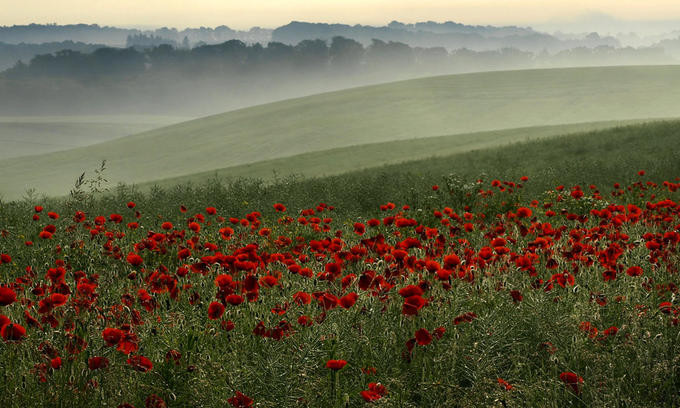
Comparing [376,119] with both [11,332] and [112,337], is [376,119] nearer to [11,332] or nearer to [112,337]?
[112,337]

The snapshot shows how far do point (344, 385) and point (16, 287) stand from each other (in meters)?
2.84

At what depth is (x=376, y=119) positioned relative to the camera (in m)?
44.8

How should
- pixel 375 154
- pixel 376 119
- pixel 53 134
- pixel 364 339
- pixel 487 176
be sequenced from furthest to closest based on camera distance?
pixel 53 134 → pixel 376 119 → pixel 375 154 → pixel 487 176 → pixel 364 339

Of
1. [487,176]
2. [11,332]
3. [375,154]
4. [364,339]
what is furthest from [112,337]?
[375,154]

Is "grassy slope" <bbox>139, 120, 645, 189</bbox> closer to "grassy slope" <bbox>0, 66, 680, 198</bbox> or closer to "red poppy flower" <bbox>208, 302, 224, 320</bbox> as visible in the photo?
"grassy slope" <bbox>0, 66, 680, 198</bbox>

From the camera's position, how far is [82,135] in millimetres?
133250

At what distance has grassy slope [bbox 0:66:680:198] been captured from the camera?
130 ft

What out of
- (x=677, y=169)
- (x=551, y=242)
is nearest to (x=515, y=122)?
(x=677, y=169)

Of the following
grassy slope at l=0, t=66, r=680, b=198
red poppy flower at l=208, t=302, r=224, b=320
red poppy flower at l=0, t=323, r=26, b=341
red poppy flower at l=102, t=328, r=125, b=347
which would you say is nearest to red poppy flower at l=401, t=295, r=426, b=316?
red poppy flower at l=208, t=302, r=224, b=320

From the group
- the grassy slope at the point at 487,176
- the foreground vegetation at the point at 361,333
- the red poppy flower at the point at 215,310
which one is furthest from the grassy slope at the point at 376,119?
the red poppy flower at the point at 215,310

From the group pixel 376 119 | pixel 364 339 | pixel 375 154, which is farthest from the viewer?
pixel 376 119

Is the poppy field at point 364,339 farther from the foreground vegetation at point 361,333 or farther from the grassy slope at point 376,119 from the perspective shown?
the grassy slope at point 376,119

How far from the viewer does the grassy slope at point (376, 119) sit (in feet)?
130

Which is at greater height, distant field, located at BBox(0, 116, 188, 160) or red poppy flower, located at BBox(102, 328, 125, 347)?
red poppy flower, located at BBox(102, 328, 125, 347)
